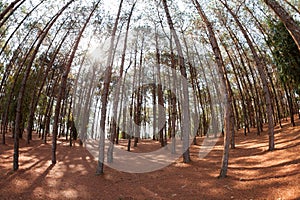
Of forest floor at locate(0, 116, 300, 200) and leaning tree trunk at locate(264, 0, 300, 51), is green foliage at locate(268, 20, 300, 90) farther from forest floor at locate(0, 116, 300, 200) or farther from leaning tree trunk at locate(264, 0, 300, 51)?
leaning tree trunk at locate(264, 0, 300, 51)

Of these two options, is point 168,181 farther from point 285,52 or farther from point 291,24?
point 285,52

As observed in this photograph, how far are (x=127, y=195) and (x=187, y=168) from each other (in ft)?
10.8

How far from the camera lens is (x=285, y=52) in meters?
11.8

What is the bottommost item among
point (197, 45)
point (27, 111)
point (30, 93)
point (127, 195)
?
point (127, 195)

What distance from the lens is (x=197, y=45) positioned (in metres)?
16.0

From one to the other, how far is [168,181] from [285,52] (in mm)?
9625

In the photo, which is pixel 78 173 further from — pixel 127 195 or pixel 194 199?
pixel 194 199

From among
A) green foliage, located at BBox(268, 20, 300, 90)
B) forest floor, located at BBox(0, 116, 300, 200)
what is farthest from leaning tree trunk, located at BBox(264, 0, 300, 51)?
green foliage, located at BBox(268, 20, 300, 90)

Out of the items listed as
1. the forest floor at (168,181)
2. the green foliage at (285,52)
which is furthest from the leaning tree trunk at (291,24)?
the green foliage at (285,52)

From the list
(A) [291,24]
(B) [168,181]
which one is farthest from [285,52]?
(B) [168,181]

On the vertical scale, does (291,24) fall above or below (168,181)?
above

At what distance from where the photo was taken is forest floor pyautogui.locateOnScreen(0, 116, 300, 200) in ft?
18.7

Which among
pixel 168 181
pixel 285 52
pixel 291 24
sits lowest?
pixel 168 181

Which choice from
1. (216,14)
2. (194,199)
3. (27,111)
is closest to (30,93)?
(27,111)
